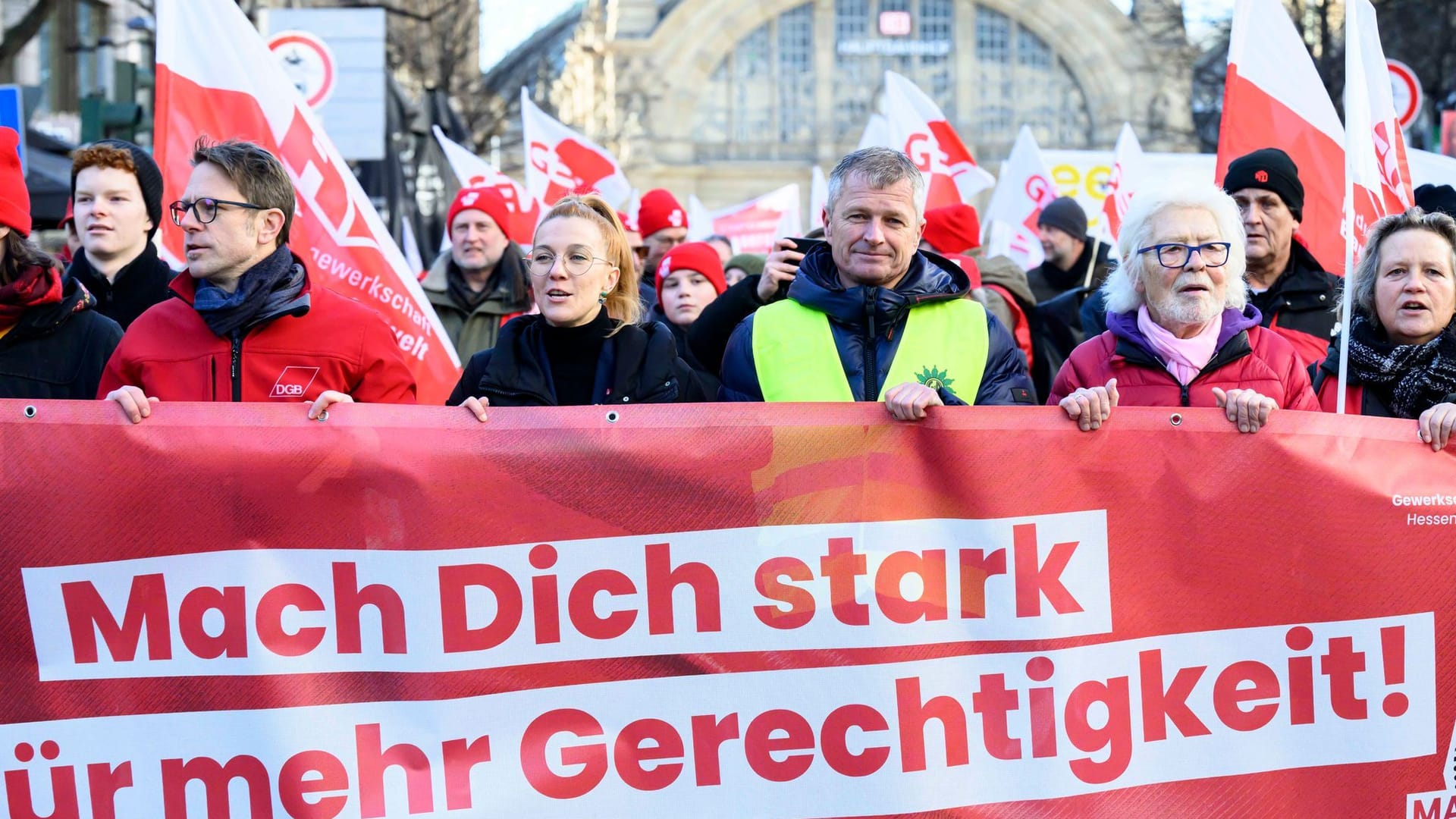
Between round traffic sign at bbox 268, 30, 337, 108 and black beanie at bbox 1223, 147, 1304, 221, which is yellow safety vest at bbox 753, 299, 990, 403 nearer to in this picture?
black beanie at bbox 1223, 147, 1304, 221

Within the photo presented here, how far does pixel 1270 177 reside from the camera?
5.25m

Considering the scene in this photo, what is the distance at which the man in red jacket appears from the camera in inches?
152

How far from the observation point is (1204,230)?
3.96m

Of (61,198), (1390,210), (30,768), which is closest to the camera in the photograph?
(30,768)

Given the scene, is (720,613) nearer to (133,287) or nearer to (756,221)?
(133,287)

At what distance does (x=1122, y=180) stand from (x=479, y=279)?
5738mm

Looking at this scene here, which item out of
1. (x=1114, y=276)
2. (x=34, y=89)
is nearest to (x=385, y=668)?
(x=1114, y=276)

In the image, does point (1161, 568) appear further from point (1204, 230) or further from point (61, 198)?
point (61, 198)

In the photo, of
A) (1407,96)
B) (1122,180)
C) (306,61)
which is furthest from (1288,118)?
(1407,96)

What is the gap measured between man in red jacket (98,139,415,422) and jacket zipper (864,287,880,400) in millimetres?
1040

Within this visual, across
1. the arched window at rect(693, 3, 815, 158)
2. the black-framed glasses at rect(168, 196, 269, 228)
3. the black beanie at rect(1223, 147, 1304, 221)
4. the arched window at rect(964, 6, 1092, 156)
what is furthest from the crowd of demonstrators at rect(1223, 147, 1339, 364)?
the arched window at rect(964, 6, 1092, 156)

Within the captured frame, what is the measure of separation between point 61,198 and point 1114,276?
31.3 feet

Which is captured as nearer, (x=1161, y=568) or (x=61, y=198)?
(x=1161, y=568)

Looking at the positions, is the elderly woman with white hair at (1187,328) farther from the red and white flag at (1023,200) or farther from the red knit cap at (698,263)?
the red and white flag at (1023,200)
